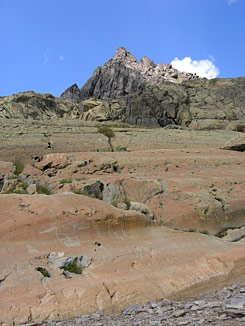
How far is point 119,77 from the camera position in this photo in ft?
309

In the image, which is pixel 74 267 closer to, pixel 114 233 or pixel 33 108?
pixel 114 233

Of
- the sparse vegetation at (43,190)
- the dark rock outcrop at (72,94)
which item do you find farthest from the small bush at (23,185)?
the dark rock outcrop at (72,94)

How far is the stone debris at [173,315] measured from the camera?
3.02 m

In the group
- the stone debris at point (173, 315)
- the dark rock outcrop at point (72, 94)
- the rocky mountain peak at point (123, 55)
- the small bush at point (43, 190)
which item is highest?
the rocky mountain peak at point (123, 55)

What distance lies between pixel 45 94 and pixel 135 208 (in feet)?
157

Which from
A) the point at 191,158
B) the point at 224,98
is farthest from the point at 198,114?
the point at 191,158

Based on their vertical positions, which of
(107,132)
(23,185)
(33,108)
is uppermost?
(33,108)

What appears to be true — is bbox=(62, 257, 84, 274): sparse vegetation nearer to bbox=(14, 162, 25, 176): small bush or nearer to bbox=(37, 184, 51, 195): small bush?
bbox=(37, 184, 51, 195): small bush

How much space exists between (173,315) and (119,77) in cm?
9609

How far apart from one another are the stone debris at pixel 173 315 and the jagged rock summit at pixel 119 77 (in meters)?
86.8

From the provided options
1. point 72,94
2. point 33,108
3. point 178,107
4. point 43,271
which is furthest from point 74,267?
point 72,94

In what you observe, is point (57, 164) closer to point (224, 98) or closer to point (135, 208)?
point (135, 208)

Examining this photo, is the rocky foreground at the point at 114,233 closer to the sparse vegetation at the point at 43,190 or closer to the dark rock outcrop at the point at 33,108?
the sparse vegetation at the point at 43,190

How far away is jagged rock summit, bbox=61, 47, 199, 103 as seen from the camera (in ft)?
300
